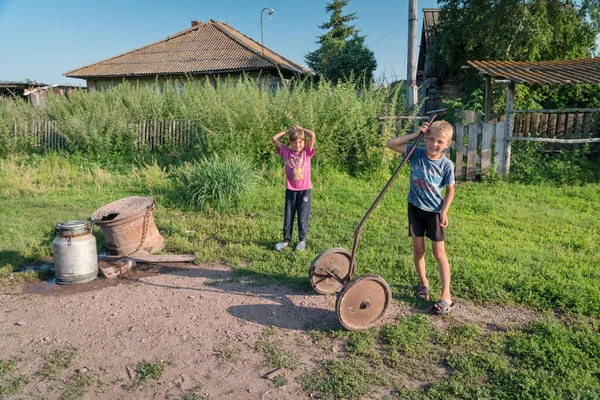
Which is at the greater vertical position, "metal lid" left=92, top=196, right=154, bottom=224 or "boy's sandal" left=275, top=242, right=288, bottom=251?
"metal lid" left=92, top=196, right=154, bottom=224

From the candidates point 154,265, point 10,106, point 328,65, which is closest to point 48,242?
point 154,265

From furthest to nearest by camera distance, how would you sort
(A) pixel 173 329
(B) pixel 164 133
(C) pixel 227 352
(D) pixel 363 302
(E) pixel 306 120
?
(B) pixel 164 133
(E) pixel 306 120
(A) pixel 173 329
(D) pixel 363 302
(C) pixel 227 352

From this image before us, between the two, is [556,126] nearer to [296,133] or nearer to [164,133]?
[296,133]

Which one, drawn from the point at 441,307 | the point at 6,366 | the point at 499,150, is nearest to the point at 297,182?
the point at 441,307

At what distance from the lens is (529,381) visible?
295 cm

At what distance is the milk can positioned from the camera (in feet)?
15.5

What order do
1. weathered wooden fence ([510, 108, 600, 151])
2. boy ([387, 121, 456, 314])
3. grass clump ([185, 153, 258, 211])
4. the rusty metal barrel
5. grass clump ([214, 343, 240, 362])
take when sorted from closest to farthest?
grass clump ([214, 343, 240, 362]) < boy ([387, 121, 456, 314]) < the rusty metal barrel < grass clump ([185, 153, 258, 211]) < weathered wooden fence ([510, 108, 600, 151])

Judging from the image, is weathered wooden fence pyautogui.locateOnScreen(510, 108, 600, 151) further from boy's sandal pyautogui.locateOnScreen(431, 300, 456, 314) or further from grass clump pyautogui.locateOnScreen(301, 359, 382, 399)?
grass clump pyautogui.locateOnScreen(301, 359, 382, 399)

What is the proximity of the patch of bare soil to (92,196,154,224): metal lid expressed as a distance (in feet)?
2.63

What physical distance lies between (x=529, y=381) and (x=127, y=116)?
12.6 meters

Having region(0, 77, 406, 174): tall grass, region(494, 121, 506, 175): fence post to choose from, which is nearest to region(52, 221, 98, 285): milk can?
region(0, 77, 406, 174): tall grass

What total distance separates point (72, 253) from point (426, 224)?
3.64m

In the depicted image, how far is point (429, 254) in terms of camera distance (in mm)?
5340

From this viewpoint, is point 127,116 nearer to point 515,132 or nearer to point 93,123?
point 93,123
